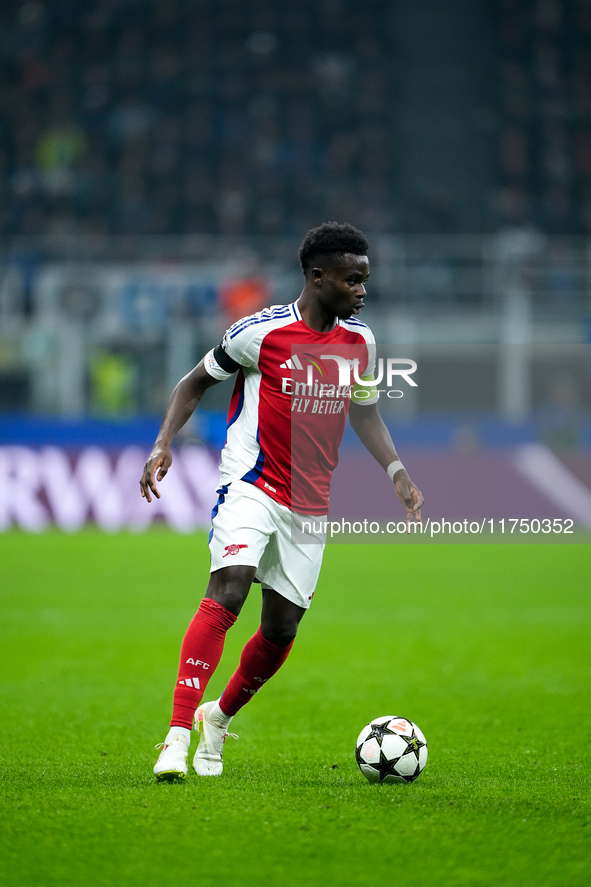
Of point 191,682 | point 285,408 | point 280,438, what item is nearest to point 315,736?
point 191,682

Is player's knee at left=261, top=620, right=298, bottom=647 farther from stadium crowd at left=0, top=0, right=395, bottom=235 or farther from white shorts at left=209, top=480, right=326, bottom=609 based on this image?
stadium crowd at left=0, top=0, right=395, bottom=235

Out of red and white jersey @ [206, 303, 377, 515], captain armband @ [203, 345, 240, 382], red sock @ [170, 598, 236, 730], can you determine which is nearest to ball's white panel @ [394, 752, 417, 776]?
red sock @ [170, 598, 236, 730]

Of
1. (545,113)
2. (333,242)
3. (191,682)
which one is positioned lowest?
(191,682)

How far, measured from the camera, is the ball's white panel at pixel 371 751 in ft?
14.1

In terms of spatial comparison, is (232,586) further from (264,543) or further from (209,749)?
(209,749)

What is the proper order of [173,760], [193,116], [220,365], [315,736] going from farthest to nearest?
1. [193,116]
2. [315,736]
3. [220,365]
4. [173,760]

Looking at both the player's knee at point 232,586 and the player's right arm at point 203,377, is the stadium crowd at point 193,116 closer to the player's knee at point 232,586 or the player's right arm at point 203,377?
the player's right arm at point 203,377

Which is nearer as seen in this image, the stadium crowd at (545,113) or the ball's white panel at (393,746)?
the ball's white panel at (393,746)

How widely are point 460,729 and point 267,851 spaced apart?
94.0 inches

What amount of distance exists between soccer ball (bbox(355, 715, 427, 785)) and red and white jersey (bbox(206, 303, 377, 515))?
92cm

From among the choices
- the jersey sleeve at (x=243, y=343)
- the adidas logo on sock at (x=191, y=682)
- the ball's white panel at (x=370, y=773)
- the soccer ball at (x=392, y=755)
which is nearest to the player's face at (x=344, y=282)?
the jersey sleeve at (x=243, y=343)

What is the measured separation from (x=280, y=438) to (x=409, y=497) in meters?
0.60

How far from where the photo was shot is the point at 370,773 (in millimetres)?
4301

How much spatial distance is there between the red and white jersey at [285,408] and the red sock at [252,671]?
586mm
